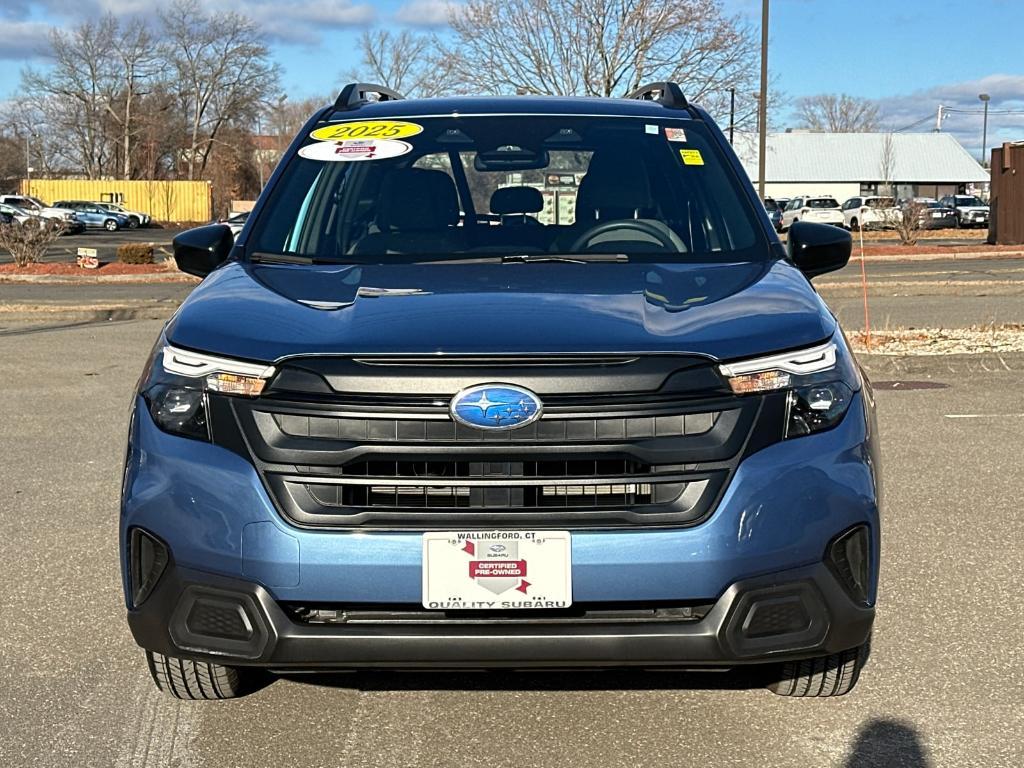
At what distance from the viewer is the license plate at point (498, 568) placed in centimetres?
300

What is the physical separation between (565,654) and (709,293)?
42.5 inches

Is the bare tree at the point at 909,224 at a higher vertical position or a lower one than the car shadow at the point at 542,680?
higher

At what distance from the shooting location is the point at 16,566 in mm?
5383

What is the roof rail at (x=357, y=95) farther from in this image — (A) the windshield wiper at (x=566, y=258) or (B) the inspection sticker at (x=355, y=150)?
(A) the windshield wiper at (x=566, y=258)

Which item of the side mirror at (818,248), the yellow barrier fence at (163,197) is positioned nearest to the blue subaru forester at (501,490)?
the side mirror at (818,248)

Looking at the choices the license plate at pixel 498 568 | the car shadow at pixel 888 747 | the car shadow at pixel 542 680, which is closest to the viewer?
the license plate at pixel 498 568

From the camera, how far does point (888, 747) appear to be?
3.50 metres

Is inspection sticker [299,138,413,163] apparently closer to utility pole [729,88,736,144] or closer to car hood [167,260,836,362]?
car hood [167,260,836,362]

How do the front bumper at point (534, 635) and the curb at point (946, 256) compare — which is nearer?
the front bumper at point (534, 635)

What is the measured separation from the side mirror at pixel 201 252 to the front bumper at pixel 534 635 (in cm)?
159

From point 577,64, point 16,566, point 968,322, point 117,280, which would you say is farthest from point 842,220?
point 16,566

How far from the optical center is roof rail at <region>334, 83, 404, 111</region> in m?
5.23

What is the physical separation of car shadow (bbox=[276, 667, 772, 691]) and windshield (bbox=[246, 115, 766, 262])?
1.29 meters

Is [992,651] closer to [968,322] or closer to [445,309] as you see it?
[445,309]
